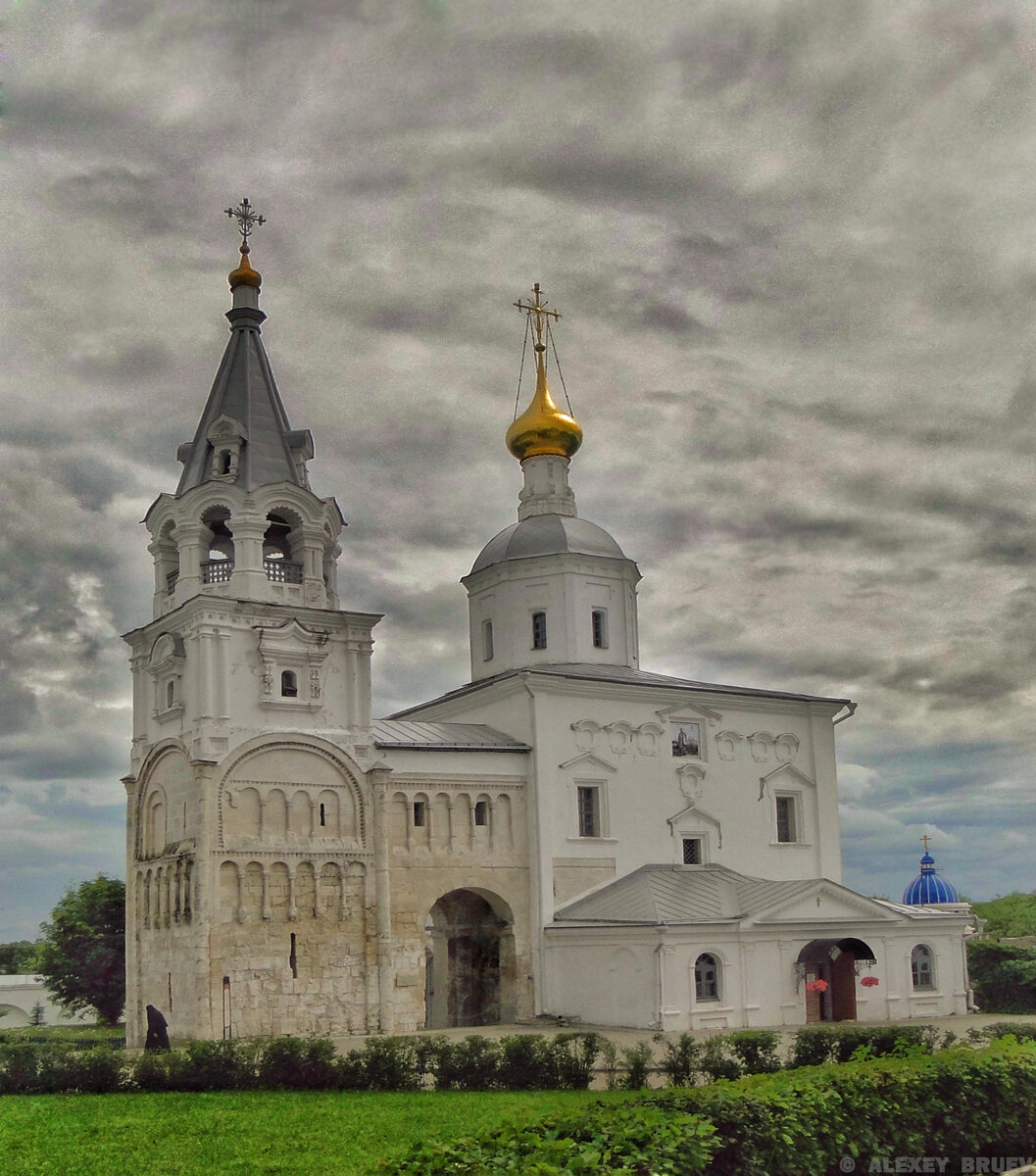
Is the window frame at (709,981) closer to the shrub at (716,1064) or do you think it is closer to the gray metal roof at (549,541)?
the shrub at (716,1064)

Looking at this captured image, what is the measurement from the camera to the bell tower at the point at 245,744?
24922 mm

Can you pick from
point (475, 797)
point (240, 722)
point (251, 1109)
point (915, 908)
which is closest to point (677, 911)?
point (475, 797)

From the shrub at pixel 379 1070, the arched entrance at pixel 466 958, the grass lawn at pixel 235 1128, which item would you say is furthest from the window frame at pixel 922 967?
the shrub at pixel 379 1070

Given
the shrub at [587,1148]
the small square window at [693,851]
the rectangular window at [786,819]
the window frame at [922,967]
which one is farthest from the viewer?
the rectangular window at [786,819]

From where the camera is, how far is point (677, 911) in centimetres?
2647

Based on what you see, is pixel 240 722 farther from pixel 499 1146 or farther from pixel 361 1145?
pixel 499 1146

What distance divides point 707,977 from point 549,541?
471 inches

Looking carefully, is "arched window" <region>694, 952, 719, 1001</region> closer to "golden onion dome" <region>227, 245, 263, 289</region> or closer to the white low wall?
"golden onion dome" <region>227, 245, 263, 289</region>

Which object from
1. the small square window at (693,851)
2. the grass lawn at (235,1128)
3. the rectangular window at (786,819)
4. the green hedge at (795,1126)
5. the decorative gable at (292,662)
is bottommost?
the grass lawn at (235,1128)

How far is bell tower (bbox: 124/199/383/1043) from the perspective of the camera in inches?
981

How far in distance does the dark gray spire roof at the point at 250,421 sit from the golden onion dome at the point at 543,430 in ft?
25.9

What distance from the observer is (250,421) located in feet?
92.4

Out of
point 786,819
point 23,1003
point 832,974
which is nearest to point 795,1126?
point 832,974

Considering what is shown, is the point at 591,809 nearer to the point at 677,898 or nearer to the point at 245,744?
the point at 677,898
